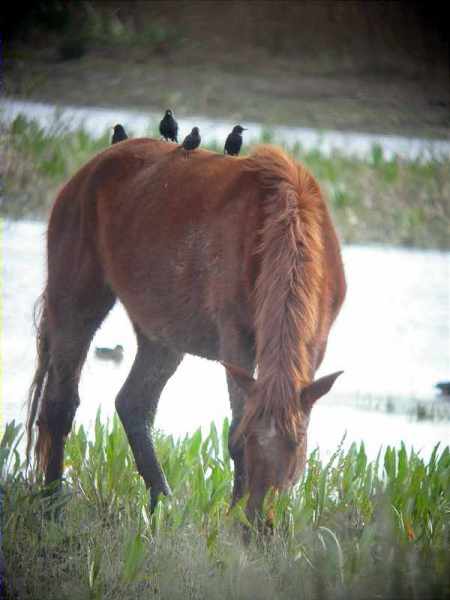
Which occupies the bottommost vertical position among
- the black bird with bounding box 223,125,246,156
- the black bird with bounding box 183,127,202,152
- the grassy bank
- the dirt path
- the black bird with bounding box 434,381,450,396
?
the black bird with bounding box 434,381,450,396

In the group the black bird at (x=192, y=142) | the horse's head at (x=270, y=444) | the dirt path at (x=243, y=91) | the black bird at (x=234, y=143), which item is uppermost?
the dirt path at (x=243, y=91)

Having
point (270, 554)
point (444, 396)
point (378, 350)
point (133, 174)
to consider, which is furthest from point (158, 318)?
point (378, 350)

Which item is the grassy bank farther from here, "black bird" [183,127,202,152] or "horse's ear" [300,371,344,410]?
"horse's ear" [300,371,344,410]

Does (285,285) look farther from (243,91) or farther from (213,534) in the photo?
(243,91)

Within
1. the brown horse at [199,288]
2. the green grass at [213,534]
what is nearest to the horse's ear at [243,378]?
the brown horse at [199,288]

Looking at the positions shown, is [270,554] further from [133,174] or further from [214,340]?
[133,174]

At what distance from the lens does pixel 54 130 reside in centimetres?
1272

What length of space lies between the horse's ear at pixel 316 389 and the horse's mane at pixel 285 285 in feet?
0.09

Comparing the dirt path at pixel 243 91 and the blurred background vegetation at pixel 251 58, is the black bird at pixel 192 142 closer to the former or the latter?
the blurred background vegetation at pixel 251 58

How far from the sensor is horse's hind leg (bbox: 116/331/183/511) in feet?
15.5

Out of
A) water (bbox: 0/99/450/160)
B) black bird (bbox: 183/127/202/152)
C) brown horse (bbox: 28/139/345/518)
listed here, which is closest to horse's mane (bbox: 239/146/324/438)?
brown horse (bbox: 28/139/345/518)

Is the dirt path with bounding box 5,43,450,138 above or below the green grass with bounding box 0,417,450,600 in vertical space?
above

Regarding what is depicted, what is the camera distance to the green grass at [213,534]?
3193mm

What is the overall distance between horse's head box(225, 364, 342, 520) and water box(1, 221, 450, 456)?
54.8 inches
